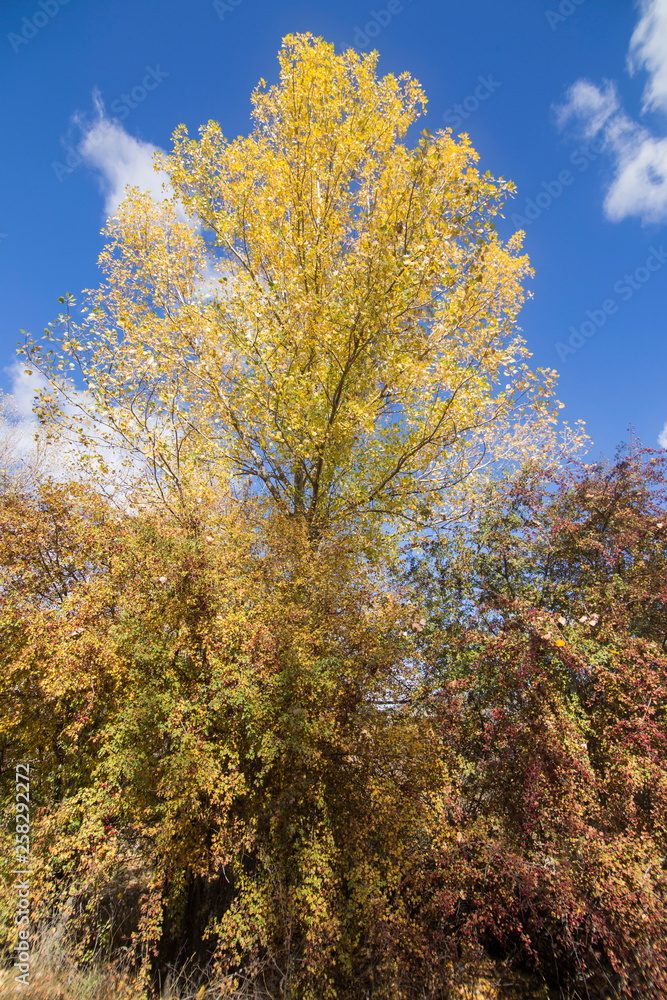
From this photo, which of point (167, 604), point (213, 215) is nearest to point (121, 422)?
point (167, 604)

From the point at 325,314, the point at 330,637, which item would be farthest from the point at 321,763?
the point at 325,314

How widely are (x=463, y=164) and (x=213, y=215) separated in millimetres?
4178

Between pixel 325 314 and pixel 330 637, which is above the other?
pixel 325 314

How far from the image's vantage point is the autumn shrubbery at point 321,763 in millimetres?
4324

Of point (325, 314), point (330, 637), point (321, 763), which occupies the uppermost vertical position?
point (325, 314)

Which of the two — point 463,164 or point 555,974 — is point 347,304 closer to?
point 463,164

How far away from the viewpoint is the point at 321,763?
15.5 feet

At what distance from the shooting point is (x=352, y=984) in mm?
4363

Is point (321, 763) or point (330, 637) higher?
point (330, 637)

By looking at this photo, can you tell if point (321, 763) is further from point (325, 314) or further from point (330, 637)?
point (325, 314)

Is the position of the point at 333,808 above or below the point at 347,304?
below

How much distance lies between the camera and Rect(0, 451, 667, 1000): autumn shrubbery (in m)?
4.32

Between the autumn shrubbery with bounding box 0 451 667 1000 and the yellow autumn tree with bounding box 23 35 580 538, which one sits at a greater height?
the yellow autumn tree with bounding box 23 35 580 538

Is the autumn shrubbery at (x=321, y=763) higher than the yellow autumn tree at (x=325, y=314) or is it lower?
lower
